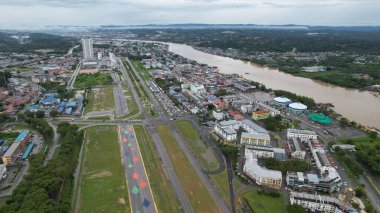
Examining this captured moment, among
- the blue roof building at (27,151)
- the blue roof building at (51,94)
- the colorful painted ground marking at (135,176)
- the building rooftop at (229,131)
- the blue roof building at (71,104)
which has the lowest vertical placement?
the colorful painted ground marking at (135,176)

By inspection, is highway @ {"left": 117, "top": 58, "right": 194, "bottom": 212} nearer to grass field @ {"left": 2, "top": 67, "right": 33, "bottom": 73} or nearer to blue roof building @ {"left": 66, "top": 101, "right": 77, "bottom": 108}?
blue roof building @ {"left": 66, "top": 101, "right": 77, "bottom": 108}

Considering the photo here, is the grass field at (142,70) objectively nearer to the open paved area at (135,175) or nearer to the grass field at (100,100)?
the grass field at (100,100)

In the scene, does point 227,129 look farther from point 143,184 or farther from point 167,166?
point 143,184

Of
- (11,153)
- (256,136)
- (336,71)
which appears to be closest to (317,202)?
(256,136)

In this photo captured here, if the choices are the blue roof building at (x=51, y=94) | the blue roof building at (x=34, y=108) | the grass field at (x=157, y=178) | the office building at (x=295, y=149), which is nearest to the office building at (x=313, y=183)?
the office building at (x=295, y=149)

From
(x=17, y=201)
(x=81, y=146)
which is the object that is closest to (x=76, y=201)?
(x=17, y=201)

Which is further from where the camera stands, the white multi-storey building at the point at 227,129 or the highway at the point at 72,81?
the highway at the point at 72,81

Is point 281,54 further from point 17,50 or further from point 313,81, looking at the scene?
point 17,50
